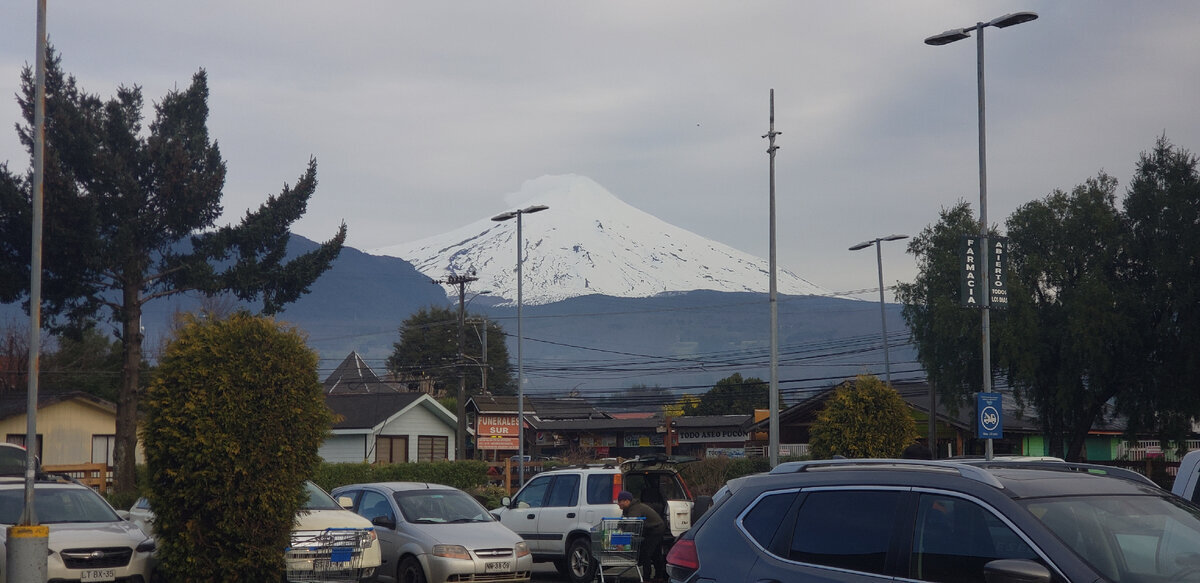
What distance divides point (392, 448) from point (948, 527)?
5499 cm

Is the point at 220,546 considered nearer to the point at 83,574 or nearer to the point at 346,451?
the point at 83,574

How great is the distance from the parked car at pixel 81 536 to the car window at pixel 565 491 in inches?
269

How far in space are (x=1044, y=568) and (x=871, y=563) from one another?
3.48 feet

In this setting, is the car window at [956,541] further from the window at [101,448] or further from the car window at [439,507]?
the window at [101,448]

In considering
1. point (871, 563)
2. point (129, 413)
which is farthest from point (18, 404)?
point (871, 563)

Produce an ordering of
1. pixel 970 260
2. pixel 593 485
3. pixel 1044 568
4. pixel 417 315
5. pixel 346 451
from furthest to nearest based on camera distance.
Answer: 1. pixel 417 315
2. pixel 346 451
3. pixel 970 260
4. pixel 593 485
5. pixel 1044 568

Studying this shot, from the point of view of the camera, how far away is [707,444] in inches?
2751

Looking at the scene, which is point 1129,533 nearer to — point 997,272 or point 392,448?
point 997,272

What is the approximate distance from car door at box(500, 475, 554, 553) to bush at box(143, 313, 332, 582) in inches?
229

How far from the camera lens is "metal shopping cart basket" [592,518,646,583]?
54.1ft

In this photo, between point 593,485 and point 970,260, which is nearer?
point 593,485

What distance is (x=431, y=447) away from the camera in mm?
60875

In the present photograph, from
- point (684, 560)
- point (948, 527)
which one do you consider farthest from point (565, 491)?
point (948, 527)

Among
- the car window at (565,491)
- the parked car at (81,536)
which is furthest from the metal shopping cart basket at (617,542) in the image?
Answer: the parked car at (81,536)
